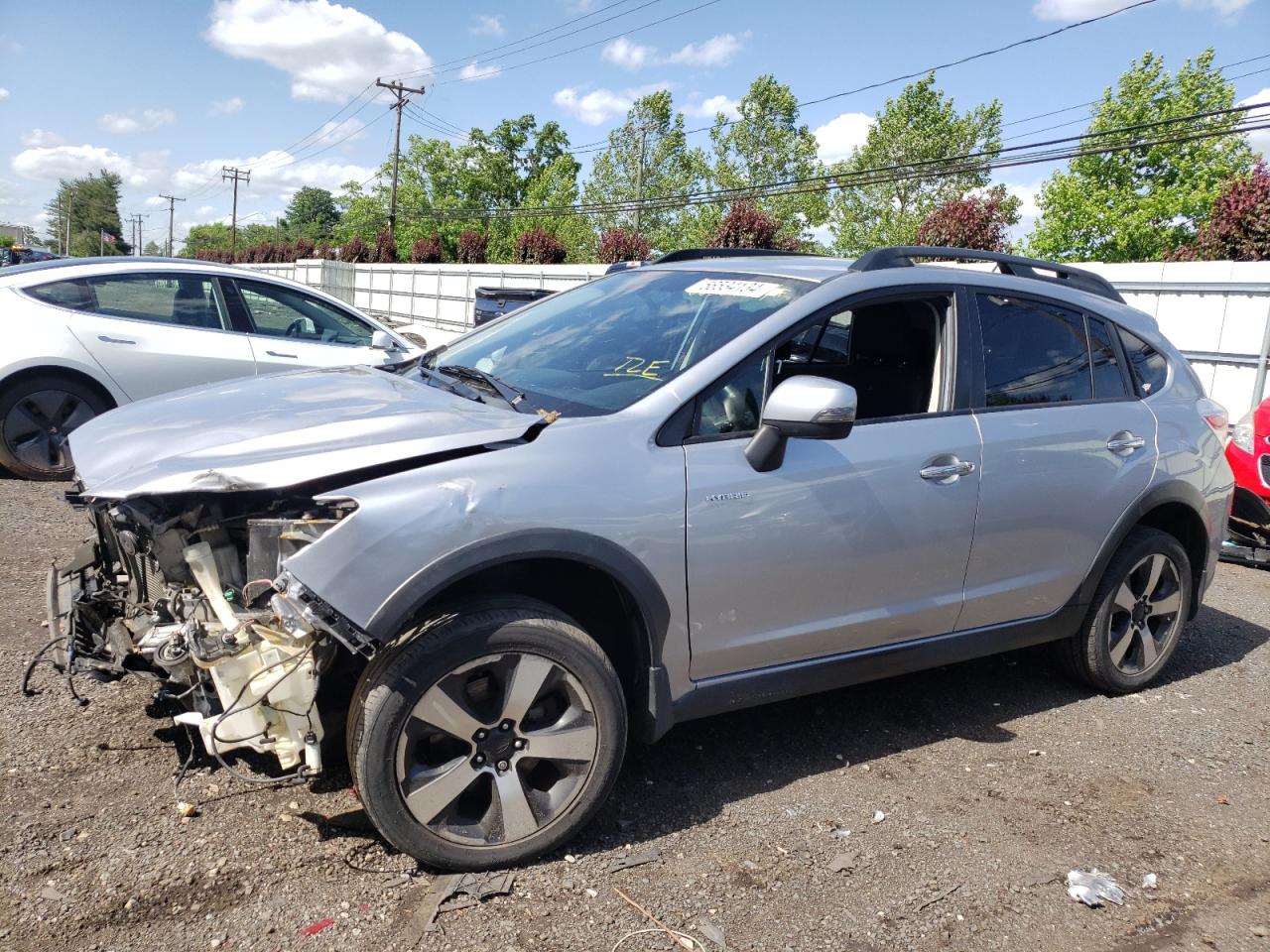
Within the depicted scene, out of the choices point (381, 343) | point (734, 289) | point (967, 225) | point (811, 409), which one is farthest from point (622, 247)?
point (811, 409)

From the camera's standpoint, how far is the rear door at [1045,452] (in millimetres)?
3693

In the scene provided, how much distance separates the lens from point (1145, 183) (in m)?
46.1

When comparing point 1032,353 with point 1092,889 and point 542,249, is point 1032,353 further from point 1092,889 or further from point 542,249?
point 542,249

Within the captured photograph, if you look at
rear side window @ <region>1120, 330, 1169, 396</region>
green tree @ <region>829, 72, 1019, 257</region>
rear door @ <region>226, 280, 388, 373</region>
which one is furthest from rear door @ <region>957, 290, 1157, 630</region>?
green tree @ <region>829, 72, 1019, 257</region>

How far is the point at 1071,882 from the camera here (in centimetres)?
301

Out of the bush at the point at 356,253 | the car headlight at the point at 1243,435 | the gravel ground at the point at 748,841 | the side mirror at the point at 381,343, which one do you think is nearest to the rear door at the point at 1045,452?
the gravel ground at the point at 748,841

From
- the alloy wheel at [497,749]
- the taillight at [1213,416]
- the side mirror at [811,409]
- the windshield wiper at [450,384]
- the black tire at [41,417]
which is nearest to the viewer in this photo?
the alloy wheel at [497,749]

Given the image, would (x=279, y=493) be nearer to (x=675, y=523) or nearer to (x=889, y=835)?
(x=675, y=523)

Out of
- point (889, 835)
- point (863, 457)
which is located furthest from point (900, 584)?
point (889, 835)

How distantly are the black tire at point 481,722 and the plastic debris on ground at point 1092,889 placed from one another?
1.48 meters

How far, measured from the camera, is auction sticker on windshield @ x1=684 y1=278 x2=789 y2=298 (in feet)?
11.5

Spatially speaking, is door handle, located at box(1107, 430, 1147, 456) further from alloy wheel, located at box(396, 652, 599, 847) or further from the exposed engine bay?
the exposed engine bay

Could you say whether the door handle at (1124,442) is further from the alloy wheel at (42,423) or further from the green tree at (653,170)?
the green tree at (653,170)

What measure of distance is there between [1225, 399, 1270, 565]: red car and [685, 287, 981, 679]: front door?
4.53 m
